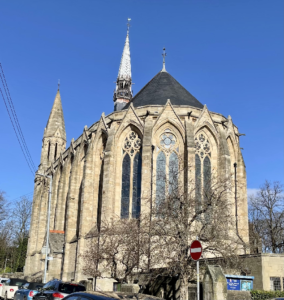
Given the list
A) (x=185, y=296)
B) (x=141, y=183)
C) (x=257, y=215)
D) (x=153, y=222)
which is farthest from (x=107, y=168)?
(x=257, y=215)

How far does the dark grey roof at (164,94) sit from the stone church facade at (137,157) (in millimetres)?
85

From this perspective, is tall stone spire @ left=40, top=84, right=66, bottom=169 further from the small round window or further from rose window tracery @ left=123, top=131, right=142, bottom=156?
the small round window

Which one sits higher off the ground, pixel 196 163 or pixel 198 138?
pixel 198 138

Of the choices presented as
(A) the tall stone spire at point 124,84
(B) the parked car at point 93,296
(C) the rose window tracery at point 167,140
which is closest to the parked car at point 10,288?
(C) the rose window tracery at point 167,140

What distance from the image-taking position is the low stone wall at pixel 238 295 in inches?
587

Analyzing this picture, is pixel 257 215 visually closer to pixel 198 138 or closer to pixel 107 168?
pixel 198 138

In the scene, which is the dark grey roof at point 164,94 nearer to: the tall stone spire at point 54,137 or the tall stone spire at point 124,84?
the tall stone spire at point 54,137

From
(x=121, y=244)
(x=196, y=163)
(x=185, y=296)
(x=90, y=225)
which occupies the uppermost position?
(x=196, y=163)

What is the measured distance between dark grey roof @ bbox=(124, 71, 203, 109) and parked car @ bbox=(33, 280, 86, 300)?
20133mm

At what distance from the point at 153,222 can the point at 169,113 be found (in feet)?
49.2

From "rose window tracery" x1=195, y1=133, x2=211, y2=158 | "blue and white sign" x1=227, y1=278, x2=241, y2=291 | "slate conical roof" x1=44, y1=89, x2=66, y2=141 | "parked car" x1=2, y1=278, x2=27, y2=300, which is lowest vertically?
"parked car" x1=2, y1=278, x2=27, y2=300

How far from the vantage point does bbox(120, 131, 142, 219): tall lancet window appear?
2938 centimetres

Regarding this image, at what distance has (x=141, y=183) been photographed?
28125 millimetres

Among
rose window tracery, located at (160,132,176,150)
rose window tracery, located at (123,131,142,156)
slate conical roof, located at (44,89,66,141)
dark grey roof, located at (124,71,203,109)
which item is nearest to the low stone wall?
rose window tracery, located at (160,132,176,150)
